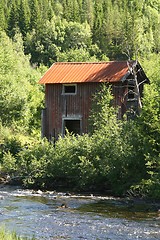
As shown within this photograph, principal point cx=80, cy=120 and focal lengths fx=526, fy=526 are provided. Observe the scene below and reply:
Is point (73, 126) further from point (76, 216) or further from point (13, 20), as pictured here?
point (13, 20)

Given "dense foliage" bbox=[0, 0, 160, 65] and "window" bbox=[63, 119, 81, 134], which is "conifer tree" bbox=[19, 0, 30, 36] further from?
"window" bbox=[63, 119, 81, 134]

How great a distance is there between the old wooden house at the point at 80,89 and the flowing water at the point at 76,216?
10620 mm

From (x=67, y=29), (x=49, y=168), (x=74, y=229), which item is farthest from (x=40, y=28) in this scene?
(x=74, y=229)

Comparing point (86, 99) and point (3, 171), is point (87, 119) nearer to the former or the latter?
point (86, 99)

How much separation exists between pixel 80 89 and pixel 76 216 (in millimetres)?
16205

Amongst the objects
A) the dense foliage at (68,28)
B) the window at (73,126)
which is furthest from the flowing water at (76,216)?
the dense foliage at (68,28)

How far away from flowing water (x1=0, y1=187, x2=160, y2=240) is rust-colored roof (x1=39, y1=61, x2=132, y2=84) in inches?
444

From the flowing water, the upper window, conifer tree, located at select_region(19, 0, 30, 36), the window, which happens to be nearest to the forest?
the flowing water

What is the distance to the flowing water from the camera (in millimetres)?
17781

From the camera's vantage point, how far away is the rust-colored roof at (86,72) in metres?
35.2

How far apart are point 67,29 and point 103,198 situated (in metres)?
103

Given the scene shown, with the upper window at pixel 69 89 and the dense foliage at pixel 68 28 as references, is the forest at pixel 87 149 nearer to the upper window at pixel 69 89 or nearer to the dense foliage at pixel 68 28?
the upper window at pixel 69 89

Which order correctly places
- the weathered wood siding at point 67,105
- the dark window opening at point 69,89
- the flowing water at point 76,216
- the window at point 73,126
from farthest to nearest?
1. the window at point 73,126
2. the dark window opening at point 69,89
3. the weathered wood siding at point 67,105
4. the flowing water at point 76,216

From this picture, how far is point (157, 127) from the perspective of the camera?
24.3 meters
